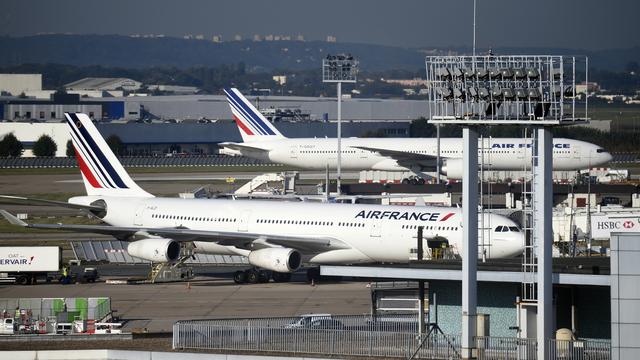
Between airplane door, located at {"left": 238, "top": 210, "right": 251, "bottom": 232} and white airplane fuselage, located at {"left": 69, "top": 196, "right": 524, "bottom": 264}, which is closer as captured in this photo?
white airplane fuselage, located at {"left": 69, "top": 196, "right": 524, "bottom": 264}

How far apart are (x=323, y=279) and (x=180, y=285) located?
710 cm

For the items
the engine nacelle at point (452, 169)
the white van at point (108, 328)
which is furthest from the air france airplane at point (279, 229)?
the engine nacelle at point (452, 169)

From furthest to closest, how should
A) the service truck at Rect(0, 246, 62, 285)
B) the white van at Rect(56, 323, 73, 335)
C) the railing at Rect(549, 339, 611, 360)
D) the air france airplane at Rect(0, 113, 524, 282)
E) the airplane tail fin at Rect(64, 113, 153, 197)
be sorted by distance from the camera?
1. the airplane tail fin at Rect(64, 113, 153, 197)
2. the service truck at Rect(0, 246, 62, 285)
3. the air france airplane at Rect(0, 113, 524, 282)
4. the white van at Rect(56, 323, 73, 335)
5. the railing at Rect(549, 339, 611, 360)

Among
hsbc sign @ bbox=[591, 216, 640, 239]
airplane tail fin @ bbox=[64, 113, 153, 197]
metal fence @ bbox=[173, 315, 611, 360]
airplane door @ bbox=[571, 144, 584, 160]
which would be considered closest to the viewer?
metal fence @ bbox=[173, 315, 611, 360]

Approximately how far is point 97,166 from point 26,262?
26.0 ft

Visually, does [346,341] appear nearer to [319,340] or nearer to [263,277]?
[319,340]

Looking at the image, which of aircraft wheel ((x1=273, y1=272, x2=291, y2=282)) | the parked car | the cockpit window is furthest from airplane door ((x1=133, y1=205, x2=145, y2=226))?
the parked car

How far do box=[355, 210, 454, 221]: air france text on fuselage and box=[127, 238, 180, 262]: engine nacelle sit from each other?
900 centimetres

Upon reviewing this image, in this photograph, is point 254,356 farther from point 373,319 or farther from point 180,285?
point 180,285

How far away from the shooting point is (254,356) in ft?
125

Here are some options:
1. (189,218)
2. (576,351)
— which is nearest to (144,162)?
(189,218)

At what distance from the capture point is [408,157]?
119750 millimetres

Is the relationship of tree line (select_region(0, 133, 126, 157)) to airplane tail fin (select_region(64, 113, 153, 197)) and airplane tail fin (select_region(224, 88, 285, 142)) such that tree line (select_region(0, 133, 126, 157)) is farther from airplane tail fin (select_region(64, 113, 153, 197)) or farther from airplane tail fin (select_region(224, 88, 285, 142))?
airplane tail fin (select_region(64, 113, 153, 197))

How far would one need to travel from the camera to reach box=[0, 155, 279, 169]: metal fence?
536 feet
